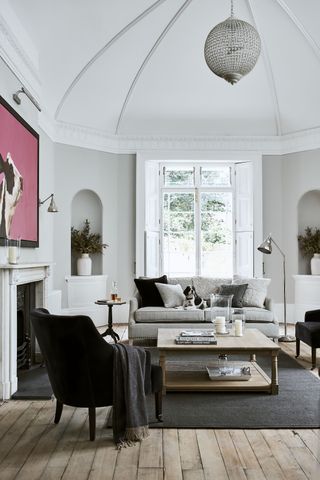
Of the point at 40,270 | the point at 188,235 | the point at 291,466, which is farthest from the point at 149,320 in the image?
the point at 291,466

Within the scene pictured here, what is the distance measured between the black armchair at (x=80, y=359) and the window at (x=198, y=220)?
5705 millimetres

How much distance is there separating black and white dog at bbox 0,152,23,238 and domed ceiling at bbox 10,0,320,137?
1.65m

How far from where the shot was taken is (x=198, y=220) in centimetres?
905

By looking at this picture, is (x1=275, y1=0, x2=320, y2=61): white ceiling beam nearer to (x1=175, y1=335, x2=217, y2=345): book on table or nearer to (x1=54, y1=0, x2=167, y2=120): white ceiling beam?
(x1=54, y1=0, x2=167, y2=120): white ceiling beam

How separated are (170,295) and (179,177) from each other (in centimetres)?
307

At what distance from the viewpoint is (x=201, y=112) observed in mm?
8555

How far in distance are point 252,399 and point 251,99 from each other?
545 centimetres

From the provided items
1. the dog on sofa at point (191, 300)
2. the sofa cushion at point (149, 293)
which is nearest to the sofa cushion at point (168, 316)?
the dog on sofa at point (191, 300)

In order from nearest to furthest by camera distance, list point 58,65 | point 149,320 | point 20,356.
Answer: point 20,356, point 149,320, point 58,65

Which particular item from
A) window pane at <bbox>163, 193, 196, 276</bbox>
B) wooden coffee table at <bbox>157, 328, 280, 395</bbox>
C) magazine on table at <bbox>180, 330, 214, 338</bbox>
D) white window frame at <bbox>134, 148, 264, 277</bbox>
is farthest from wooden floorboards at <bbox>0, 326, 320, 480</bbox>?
window pane at <bbox>163, 193, 196, 276</bbox>

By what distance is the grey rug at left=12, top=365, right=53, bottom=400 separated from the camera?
4.36 m

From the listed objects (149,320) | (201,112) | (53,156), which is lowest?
(149,320)

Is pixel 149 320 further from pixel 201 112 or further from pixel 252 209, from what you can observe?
pixel 201 112

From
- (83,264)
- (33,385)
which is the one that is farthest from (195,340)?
(83,264)
